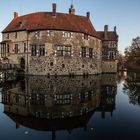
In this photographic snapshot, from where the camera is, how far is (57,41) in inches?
1395

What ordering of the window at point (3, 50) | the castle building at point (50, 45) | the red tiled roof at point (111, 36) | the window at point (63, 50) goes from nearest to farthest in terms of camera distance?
the castle building at point (50, 45) < the window at point (63, 50) < the window at point (3, 50) < the red tiled roof at point (111, 36)

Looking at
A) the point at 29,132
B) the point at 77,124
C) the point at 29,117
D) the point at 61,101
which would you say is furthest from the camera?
the point at 61,101

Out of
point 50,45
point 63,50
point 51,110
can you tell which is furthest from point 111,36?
point 51,110

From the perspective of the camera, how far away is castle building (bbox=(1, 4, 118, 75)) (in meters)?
35.1

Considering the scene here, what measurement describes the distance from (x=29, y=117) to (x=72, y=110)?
2661mm

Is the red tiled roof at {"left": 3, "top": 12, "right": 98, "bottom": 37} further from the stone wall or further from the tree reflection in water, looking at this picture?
the tree reflection in water

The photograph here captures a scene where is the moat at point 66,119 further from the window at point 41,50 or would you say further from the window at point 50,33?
the window at point 50,33

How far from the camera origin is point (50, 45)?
35094 mm

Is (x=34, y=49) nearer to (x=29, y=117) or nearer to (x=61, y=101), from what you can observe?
(x=61, y=101)

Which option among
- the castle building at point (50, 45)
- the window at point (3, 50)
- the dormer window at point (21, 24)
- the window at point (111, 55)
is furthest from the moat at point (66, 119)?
the window at point (111, 55)

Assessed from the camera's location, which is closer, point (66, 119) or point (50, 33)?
point (66, 119)

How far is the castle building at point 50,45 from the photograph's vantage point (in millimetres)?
35062

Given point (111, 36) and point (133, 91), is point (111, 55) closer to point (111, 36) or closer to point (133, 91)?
point (111, 36)

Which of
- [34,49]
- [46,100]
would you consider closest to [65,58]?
[34,49]
